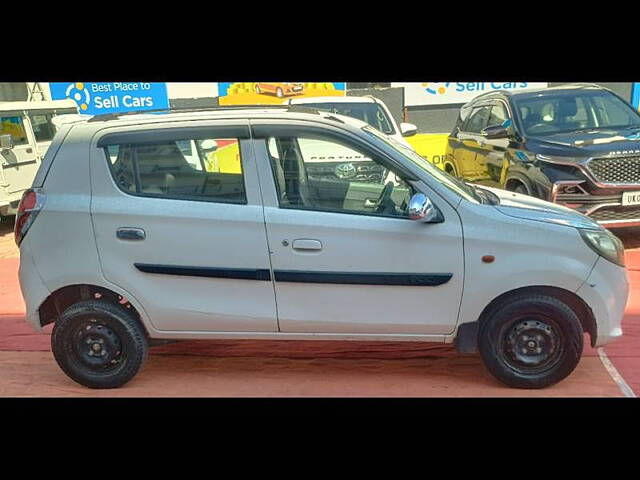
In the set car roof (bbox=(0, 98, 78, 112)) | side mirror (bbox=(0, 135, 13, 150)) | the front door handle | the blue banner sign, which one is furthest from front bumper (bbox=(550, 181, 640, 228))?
the blue banner sign

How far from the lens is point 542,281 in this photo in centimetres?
343

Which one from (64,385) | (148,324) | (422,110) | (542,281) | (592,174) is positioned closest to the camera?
(542,281)

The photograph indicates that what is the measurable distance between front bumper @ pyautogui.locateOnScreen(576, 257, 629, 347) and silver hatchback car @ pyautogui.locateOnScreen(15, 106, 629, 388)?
1 centimetres

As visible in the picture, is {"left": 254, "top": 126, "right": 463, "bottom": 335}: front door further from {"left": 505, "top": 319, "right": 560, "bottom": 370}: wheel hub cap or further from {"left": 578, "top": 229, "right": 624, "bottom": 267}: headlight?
{"left": 578, "top": 229, "right": 624, "bottom": 267}: headlight

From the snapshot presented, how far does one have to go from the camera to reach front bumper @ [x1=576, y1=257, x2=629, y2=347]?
3449 millimetres

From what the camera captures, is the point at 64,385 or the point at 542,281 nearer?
the point at 542,281

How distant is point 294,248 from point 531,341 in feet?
5.47

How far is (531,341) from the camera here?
11.6ft

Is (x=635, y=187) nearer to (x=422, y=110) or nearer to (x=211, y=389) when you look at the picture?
(x=211, y=389)

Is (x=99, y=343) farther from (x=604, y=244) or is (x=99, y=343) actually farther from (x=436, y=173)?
(x=604, y=244)

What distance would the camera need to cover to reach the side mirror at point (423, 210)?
11.0 feet

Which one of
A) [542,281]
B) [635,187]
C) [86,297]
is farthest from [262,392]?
[635,187]

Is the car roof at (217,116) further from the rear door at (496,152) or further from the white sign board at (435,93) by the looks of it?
the white sign board at (435,93)

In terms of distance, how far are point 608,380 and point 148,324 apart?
10.6 ft
